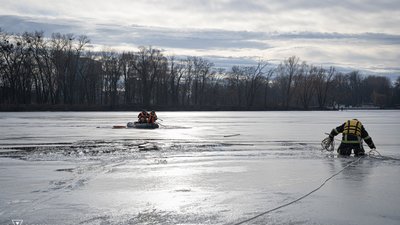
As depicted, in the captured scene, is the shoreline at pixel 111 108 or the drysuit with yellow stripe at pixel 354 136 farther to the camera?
Result: the shoreline at pixel 111 108

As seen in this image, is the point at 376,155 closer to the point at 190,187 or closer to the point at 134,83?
the point at 190,187

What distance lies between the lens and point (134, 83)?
99562mm

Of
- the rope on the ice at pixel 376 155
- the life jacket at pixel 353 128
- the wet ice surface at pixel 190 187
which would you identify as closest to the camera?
the wet ice surface at pixel 190 187

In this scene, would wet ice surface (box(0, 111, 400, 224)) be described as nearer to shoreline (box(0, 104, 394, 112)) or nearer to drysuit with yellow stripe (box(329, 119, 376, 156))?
drysuit with yellow stripe (box(329, 119, 376, 156))

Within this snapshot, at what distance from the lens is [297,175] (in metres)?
11.3

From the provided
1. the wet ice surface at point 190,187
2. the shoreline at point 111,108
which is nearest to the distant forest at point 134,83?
the shoreline at point 111,108

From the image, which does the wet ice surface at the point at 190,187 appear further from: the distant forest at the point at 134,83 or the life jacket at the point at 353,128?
the distant forest at the point at 134,83

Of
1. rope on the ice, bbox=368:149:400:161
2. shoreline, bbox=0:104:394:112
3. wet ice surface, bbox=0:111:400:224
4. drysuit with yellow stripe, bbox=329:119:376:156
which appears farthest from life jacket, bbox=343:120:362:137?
shoreline, bbox=0:104:394:112

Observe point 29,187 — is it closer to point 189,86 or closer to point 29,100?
point 29,100

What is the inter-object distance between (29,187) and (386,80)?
165169 millimetres

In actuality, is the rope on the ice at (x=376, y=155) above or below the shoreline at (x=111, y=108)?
below

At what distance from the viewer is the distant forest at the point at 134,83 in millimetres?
82562

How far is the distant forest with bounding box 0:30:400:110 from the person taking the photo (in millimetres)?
82562

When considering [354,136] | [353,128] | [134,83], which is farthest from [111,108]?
[353,128]
